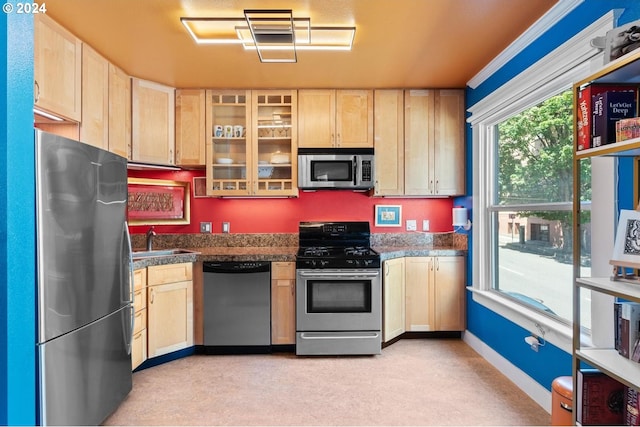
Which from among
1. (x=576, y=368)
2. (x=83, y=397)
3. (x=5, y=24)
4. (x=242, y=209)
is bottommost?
(x=83, y=397)

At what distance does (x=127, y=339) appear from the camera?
2.27 meters

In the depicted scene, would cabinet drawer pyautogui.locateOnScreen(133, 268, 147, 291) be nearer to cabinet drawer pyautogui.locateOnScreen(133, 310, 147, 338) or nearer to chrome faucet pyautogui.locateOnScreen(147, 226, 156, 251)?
cabinet drawer pyautogui.locateOnScreen(133, 310, 147, 338)

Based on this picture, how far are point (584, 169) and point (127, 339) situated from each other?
3.01 m

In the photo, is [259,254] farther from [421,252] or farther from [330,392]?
[421,252]

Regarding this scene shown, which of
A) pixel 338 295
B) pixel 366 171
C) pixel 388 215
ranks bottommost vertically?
pixel 338 295

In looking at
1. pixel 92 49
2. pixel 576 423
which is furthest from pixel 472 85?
pixel 92 49

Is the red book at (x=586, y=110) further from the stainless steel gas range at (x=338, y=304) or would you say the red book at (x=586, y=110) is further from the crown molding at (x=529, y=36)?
the stainless steel gas range at (x=338, y=304)

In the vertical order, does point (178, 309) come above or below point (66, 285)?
below

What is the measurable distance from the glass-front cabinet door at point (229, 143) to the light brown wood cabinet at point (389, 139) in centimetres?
126

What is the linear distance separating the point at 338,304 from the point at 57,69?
264 cm

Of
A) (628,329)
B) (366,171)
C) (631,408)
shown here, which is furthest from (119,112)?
(631,408)

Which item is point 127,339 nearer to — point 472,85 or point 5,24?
point 5,24

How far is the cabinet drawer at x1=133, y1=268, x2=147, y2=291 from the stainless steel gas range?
4.05ft

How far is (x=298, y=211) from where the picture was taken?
3670mm
